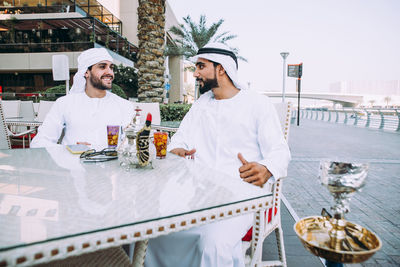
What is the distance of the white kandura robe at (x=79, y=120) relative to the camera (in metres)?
2.79

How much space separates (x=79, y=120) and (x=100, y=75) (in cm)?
56

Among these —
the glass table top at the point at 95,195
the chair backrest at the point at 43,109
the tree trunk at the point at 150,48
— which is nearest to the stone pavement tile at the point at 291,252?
the glass table top at the point at 95,195

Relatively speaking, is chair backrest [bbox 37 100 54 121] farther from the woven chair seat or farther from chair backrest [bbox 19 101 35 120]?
the woven chair seat

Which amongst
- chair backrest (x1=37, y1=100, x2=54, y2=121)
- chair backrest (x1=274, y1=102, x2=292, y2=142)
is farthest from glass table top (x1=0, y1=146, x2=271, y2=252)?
chair backrest (x1=37, y1=100, x2=54, y2=121)

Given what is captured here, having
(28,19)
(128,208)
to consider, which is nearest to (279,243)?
(128,208)

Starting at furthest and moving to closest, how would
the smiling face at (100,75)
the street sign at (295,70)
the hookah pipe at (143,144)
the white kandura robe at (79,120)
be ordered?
1. the street sign at (295,70)
2. the smiling face at (100,75)
3. the white kandura robe at (79,120)
4. the hookah pipe at (143,144)

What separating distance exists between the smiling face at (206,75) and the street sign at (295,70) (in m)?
15.4

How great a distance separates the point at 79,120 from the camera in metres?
2.83

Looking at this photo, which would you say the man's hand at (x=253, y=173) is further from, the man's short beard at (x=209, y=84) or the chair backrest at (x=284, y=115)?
the man's short beard at (x=209, y=84)

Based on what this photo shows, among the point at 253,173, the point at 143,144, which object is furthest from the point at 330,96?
the point at 143,144

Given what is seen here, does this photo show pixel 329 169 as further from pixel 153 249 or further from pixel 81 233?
pixel 153 249

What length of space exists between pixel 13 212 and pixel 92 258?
46 centimetres

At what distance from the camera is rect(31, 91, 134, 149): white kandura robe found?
2787mm

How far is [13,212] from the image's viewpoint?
2.96 ft
